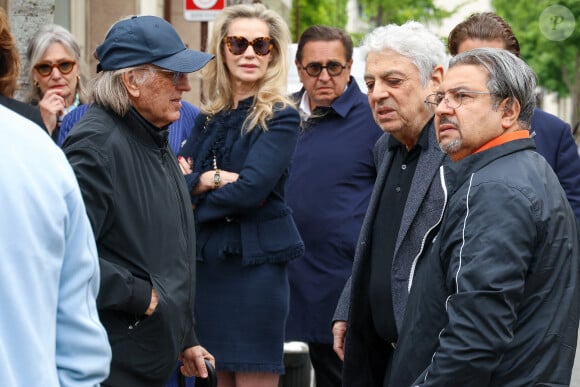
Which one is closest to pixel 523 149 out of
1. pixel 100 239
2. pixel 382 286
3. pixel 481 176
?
pixel 481 176

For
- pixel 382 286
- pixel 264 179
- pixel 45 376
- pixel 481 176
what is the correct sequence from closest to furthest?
pixel 45 376, pixel 481 176, pixel 382 286, pixel 264 179

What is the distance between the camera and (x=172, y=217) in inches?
160

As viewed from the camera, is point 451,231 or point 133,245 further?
point 133,245

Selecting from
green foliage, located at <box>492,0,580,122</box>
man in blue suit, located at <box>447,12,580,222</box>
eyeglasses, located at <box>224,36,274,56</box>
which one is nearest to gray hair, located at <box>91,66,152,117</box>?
eyeglasses, located at <box>224,36,274,56</box>

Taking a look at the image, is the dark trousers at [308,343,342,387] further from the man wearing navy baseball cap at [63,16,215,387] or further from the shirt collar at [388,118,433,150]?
the man wearing navy baseball cap at [63,16,215,387]

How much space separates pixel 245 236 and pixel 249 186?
0.81 ft

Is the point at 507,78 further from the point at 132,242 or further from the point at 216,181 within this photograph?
the point at 216,181

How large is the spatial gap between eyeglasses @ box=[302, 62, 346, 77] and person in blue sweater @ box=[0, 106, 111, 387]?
431cm

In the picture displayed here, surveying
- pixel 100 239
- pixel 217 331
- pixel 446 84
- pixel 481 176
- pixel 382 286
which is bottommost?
pixel 217 331

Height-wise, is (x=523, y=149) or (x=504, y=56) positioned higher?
(x=504, y=56)

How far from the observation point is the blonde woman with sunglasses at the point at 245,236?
529 centimetres

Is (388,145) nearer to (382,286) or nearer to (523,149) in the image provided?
(382,286)

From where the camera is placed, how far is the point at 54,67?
6.38 m

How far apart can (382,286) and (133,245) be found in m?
1.08
